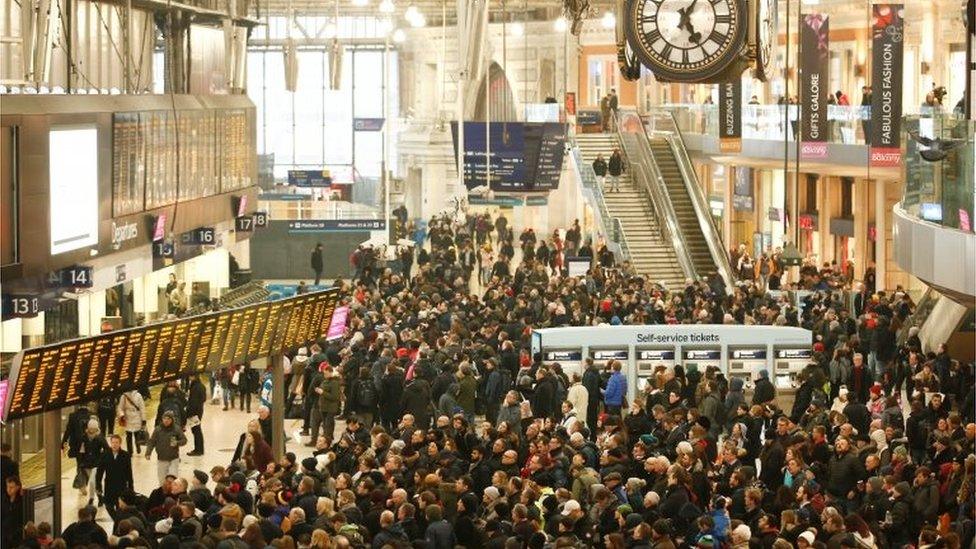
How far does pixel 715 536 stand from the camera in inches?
619

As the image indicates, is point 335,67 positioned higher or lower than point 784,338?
higher

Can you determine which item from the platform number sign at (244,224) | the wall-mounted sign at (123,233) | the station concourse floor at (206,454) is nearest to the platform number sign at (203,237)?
the station concourse floor at (206,454)

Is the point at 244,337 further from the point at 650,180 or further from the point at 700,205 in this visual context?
the point at 650,180

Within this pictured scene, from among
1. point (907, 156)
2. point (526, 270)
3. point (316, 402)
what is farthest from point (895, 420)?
point (526, 270)

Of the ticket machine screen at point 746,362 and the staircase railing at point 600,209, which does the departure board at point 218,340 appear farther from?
the staircase railing at point 600,209

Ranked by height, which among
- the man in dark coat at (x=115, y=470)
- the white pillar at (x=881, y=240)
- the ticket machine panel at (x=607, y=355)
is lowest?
the man in dark coat at (x=115, y=470)

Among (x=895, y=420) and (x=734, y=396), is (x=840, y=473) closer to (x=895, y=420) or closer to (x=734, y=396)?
(x=895, y=420)

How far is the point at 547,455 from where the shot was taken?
61.9ft

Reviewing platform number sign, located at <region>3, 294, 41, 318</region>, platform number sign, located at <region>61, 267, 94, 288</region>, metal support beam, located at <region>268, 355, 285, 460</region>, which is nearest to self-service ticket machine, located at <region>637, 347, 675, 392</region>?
metal support beam, located at <region>268, 355, 285, 460</region>

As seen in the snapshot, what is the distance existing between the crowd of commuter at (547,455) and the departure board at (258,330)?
860mm

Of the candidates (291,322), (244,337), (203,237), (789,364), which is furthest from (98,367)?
(203,237)

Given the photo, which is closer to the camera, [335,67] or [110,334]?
[110,334]

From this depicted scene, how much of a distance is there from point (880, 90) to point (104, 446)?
689 inches

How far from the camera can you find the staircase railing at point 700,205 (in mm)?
42375
